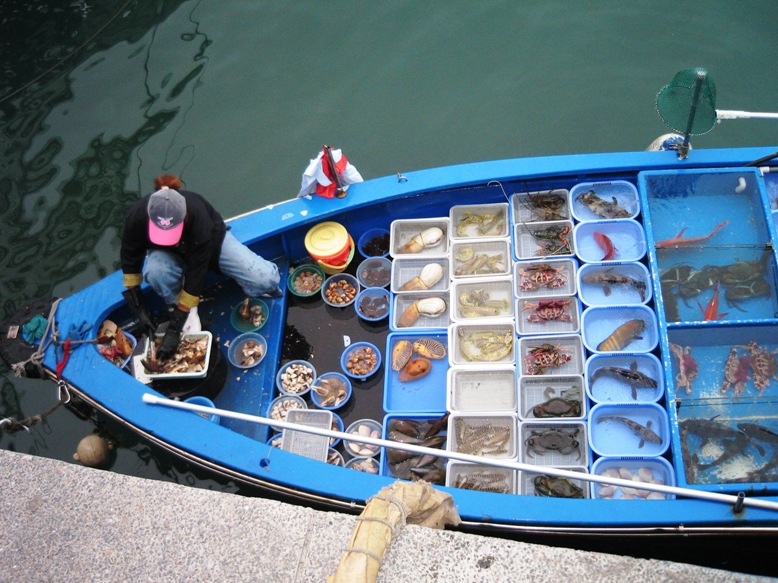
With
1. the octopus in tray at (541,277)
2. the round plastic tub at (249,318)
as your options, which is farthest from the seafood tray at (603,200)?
the round plastic tub at (249,318)

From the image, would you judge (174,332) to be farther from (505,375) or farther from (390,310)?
(505,375)

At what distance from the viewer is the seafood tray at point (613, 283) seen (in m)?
4.43

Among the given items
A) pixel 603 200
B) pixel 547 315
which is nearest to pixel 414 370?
pixel 547 315

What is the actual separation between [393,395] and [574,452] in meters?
1.20

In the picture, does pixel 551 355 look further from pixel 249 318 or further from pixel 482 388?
pixel 249 318

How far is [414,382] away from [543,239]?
139 cm

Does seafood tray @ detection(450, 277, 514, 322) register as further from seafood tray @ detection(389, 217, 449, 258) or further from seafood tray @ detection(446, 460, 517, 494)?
seafood tray @ detection(446, 460, 517, 494)

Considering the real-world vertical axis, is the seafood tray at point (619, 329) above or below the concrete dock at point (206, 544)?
above

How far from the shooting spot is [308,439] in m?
4.34

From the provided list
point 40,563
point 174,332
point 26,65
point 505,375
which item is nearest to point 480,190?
point 505,375

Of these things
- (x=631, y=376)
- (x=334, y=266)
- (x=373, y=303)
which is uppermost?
(x=334, y=266)

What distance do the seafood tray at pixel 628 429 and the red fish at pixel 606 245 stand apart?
3.55ft

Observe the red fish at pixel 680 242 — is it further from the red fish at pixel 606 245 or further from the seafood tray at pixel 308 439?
the seafood tray at pixel 308 439

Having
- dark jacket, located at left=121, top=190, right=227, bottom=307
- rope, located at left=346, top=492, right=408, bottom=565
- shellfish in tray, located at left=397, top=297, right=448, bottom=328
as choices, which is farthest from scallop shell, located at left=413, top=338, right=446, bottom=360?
rope, located at left=346, top=492, right=408, bottom=565
